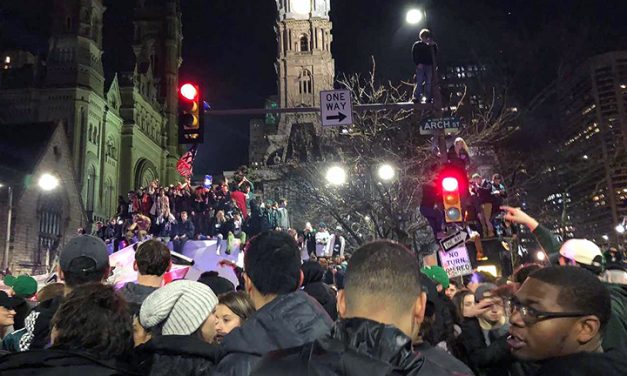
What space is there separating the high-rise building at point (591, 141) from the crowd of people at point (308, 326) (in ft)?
80.2

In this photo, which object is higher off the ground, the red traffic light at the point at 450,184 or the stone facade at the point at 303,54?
the stone facade at the point at 303,54

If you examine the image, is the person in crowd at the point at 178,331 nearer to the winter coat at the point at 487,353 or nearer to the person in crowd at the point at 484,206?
the winter coat at the point at 487,353

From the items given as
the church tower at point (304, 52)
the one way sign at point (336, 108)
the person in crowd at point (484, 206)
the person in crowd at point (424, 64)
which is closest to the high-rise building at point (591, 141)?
the person in crowd at point (484, 206)

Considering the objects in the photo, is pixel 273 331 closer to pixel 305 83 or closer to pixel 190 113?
pixel 190 113

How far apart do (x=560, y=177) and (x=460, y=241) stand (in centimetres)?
1921

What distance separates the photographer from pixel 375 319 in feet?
6.59

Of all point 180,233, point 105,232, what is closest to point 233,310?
point 180,233

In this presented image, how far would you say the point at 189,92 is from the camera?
10383mm

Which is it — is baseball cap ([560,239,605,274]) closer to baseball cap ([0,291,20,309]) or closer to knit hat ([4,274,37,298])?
baseball cap ([0,291,20,309])

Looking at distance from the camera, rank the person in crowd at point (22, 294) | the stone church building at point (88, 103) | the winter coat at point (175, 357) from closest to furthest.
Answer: the winter coat at point (175, 357) → the person in crowd at point (22, 294) → the stone church building at point (88, 103)

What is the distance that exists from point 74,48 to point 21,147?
602 inches

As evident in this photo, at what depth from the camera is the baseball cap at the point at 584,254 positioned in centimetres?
447

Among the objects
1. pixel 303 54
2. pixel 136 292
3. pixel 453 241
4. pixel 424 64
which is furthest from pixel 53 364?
pixel 303 54

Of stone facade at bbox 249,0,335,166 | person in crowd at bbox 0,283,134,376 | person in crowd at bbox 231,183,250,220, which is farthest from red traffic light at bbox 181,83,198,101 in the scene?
stone facade at bbox 249,0,335,166
